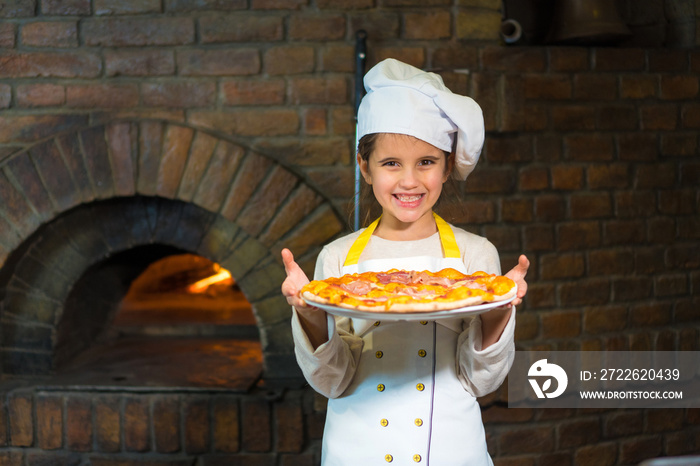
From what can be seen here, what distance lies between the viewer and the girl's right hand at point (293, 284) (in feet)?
3.82

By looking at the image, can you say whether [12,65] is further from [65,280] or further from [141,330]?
[141,330]

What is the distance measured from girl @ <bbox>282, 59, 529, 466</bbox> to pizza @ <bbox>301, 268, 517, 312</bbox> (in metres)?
0.09

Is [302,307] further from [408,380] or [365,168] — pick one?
[365,168]

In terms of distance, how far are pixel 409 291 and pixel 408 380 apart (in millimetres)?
240

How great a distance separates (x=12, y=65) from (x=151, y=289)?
1.43m

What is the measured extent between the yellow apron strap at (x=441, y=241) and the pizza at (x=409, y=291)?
0.35 ft

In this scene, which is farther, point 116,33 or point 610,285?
point 610,285

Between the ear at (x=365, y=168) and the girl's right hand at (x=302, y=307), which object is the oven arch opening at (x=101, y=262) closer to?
the ear at (x=365, y=168)

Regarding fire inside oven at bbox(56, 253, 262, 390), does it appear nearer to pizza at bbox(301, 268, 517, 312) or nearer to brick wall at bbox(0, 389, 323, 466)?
brick wall at bbox(0, 389, 323, 466)

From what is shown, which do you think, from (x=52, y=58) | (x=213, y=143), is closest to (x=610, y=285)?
(x=213, y=143)

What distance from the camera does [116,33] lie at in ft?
7.09

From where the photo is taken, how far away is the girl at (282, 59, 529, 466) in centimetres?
124

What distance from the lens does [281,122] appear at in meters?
2.18

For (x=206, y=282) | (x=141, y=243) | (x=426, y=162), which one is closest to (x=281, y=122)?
(x=141, y=243)
